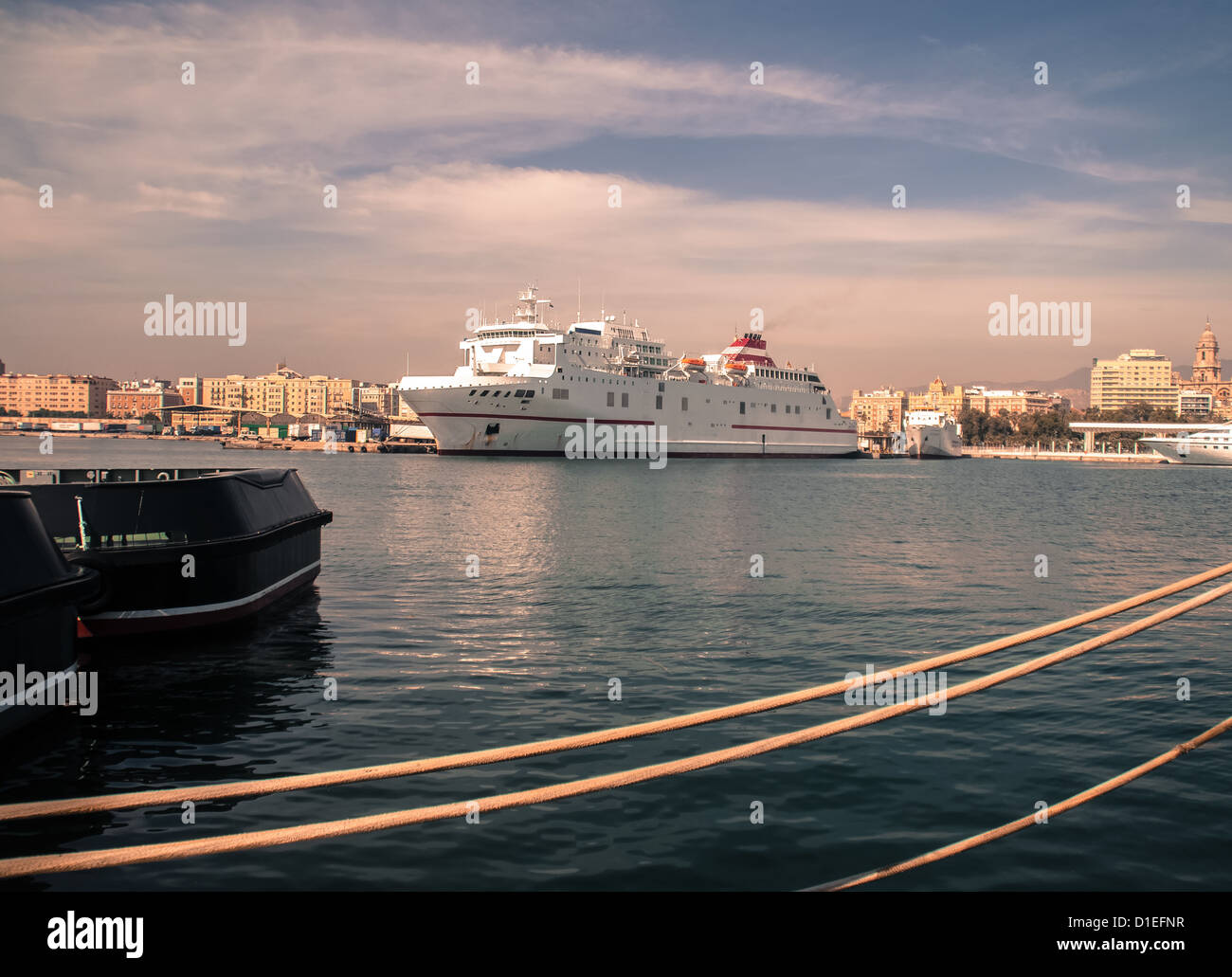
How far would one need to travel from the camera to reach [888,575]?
22.4 m

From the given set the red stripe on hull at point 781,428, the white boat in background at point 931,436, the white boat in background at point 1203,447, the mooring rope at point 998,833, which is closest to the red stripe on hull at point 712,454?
the red stripe on hull at point 781,428

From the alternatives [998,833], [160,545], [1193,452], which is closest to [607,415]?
[160,545]

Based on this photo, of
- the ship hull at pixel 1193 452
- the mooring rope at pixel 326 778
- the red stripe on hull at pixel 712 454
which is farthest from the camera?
the ship hull at pixel 1193 452

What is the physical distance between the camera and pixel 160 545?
1327cm

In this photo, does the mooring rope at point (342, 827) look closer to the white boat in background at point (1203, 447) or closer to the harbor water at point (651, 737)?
the harbor water at point (651, 737)

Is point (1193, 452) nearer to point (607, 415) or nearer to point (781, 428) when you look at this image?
point (781, 428)

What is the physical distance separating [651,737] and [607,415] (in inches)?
3508

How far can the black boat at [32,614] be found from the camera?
8469mm

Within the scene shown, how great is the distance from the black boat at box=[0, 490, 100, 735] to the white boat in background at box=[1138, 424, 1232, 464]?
15568 centimetres

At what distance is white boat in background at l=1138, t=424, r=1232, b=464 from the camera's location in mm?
133625

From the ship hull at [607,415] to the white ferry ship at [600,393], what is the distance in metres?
0.11
